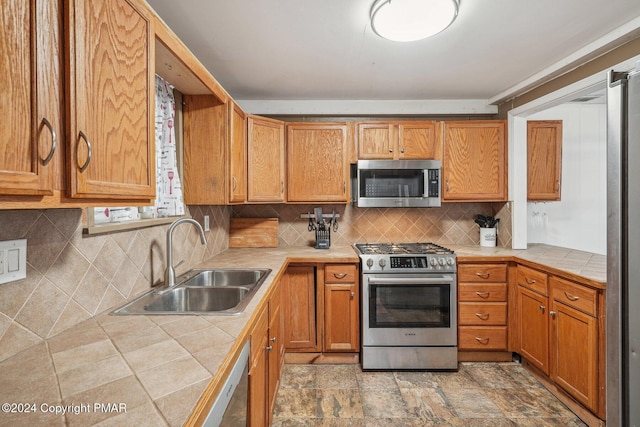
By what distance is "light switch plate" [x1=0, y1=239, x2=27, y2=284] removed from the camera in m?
0.88

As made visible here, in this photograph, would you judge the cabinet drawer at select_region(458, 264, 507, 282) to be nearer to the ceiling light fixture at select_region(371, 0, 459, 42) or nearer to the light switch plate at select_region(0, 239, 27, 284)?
the ceiling light fixture at select_region(371, 0, 459, 42)

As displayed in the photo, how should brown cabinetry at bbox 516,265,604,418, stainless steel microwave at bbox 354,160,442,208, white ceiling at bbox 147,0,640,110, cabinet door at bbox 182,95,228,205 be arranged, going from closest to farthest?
1. white ceiling at bbox 147,0,640,110
2. brown cabinetry at bbox 516,265,604,418
3. cabinet door at bbox 182,95,228,205
4. stainless steel microwave at bbox 354,160,442,208

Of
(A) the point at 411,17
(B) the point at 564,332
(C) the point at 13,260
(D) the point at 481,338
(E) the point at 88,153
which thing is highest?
(A) the point at 411,17

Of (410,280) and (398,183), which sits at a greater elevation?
(398,183)

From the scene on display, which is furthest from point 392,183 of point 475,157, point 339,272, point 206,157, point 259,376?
point 259,376

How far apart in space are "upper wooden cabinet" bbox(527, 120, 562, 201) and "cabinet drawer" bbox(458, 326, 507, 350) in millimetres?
1286

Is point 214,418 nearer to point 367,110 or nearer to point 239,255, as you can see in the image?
point 239,255

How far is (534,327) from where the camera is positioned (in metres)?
2.34

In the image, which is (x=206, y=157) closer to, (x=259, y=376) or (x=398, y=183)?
(x=259, y=376)

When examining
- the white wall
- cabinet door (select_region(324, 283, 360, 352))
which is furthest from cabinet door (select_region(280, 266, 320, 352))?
the white wall

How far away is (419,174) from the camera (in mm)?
2855

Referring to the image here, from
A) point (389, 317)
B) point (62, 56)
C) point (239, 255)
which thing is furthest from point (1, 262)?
point (389, 317)

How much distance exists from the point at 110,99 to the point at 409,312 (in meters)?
2.40

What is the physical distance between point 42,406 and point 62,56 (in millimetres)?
807
